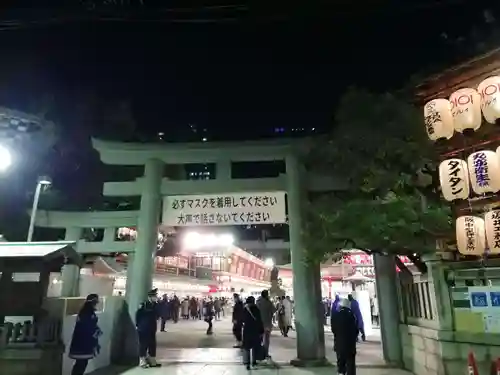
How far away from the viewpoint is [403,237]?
332 inches

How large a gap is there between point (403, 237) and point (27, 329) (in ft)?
25.1

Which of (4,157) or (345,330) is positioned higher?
(4,157)

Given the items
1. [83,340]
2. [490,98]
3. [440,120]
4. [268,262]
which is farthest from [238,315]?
[268,262]

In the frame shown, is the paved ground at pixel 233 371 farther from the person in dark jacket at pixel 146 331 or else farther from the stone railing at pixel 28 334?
Result: the stone railing at pixel 28 334

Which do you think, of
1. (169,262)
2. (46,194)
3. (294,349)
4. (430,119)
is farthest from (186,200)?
(169,262)

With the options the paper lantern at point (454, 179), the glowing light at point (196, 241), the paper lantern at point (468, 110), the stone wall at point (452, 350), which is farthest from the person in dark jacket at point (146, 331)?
the glowing light at point (196, 241)

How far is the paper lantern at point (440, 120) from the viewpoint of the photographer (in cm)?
898

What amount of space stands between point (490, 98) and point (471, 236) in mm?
2755

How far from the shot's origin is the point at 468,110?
8.70 metres

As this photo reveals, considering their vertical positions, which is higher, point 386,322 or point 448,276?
point 448,276

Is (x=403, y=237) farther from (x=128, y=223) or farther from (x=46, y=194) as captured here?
(x=46, y=194)

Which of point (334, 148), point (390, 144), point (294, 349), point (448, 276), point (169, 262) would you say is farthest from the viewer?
point (169, 262)

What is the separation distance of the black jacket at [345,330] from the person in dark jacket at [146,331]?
4.61m

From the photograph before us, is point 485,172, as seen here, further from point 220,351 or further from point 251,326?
point 220,351
